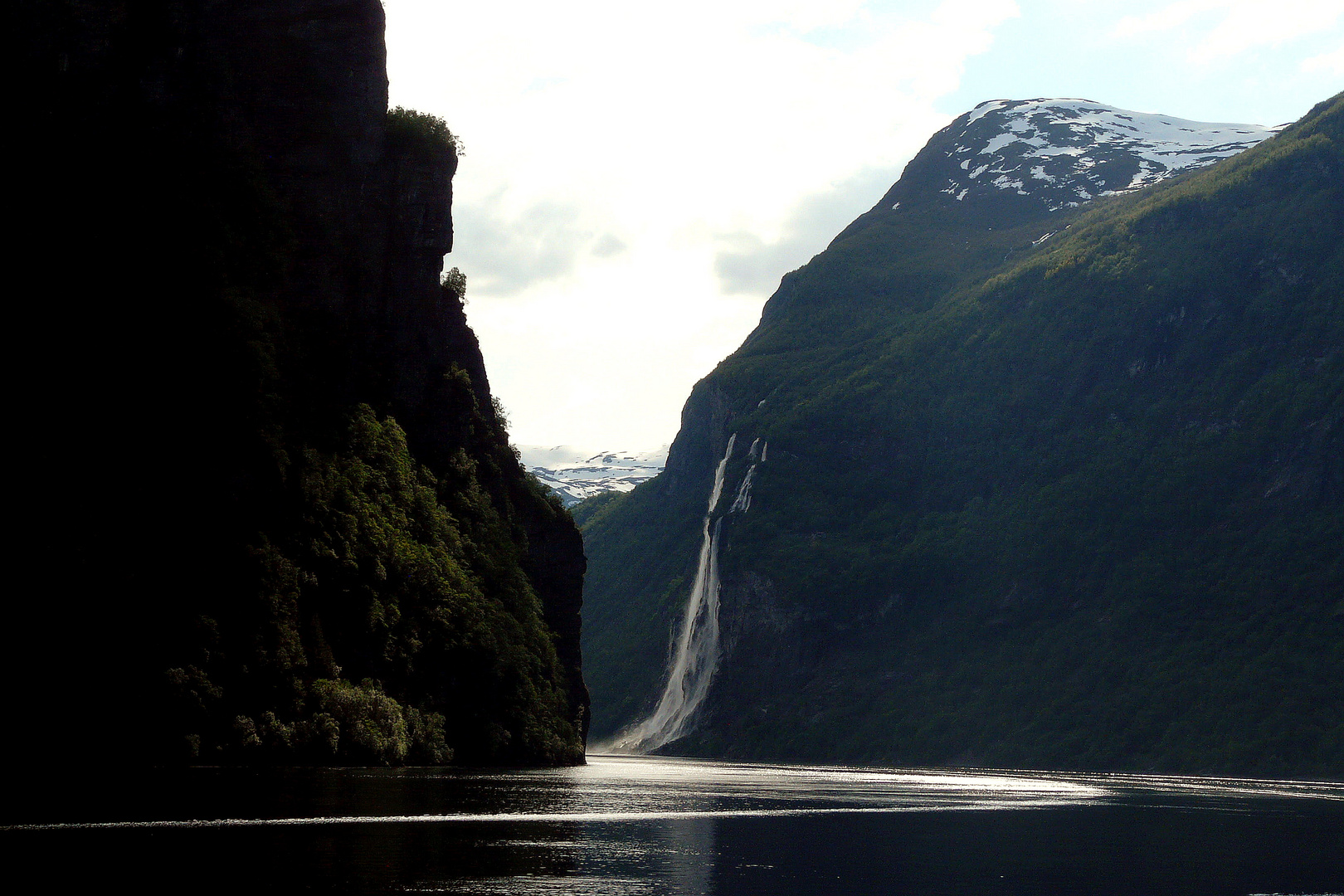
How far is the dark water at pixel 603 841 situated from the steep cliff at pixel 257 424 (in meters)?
8.65

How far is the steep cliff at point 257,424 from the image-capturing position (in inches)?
3216

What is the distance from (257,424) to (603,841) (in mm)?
54108

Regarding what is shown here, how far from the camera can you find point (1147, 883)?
44.2m

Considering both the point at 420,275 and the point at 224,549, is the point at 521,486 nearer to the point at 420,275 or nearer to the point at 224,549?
the point at 420,275

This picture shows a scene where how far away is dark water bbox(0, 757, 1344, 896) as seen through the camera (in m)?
38.5

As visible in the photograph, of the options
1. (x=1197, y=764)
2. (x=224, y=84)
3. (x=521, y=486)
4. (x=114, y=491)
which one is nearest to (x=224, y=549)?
(x=114, y=491)

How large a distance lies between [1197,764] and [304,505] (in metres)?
132

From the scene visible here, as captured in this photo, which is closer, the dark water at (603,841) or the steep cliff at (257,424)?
the dark water at (603,841)

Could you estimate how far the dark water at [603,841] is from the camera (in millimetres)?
38500

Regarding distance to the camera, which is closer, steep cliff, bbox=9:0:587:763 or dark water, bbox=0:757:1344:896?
dark water, bbox=0:757:1344:896

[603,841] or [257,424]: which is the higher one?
[257,424]

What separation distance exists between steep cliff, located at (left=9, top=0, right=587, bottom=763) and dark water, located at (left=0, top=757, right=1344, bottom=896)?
28.4 feet

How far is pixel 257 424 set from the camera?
319ft

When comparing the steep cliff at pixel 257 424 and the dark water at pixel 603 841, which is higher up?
the steep cliff at pixel 257 424
